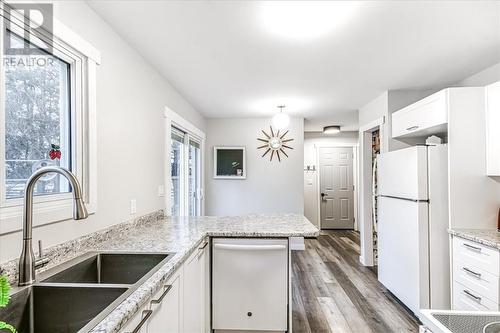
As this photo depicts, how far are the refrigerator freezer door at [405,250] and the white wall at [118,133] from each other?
246 cm

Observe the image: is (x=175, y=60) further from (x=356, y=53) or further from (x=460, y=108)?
(x=460, y=108)

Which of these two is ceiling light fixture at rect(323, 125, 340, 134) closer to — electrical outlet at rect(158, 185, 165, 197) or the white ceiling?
the white ceiling

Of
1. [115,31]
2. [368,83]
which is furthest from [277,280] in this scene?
[368,83]

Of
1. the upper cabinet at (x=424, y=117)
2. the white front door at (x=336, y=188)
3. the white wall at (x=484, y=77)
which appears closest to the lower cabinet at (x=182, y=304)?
the upper cabinet at (x=424, y=117)

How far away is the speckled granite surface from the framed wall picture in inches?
132

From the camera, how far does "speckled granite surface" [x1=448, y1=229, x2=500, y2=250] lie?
186cm

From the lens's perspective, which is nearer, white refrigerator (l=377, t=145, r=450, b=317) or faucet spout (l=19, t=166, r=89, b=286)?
faucet spout (l=19, t=166, r=89, b=286)

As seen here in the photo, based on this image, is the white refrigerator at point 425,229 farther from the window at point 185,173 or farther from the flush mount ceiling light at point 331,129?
the flush mount ceiling light at point 331,129

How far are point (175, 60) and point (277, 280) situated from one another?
208cm

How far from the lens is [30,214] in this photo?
42.5 inches

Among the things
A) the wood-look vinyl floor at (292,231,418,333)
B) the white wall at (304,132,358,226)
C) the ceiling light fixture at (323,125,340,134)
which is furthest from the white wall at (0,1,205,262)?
the white wall at (304,132,358,226)

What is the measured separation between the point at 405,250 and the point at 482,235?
0.79m

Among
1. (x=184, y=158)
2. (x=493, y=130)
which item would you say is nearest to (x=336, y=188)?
(x=184, y=158)

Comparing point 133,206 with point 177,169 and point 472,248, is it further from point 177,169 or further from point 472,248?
point 472,248
